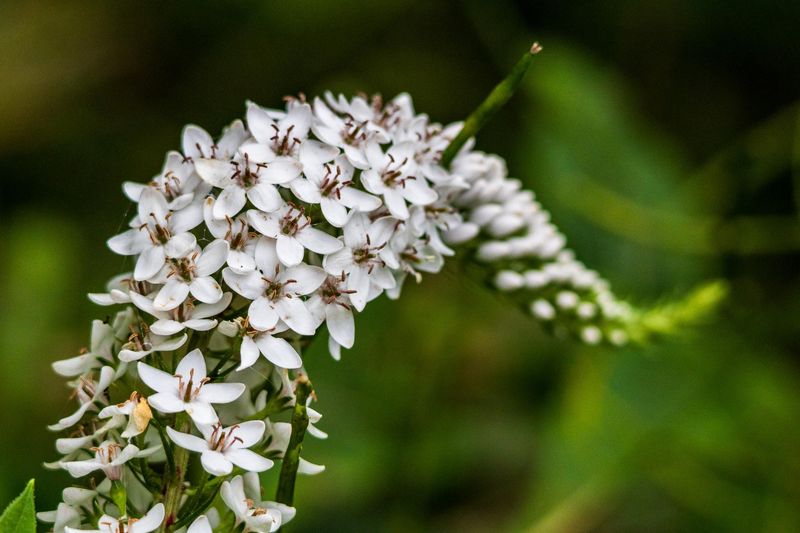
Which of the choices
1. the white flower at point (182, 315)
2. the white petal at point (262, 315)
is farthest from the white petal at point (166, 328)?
the white petal at point (262, 315)

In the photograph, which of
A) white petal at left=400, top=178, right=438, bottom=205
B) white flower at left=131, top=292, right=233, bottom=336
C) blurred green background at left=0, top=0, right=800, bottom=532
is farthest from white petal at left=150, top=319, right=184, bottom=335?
blurred green background at left=0, top=0, right=800, bottom=532

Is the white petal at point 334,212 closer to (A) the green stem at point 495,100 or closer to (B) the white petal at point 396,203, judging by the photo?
(B) the white petal at point 396,203

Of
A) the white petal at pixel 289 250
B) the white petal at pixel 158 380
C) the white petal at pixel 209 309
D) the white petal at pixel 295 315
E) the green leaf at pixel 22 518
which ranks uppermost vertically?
the white petal at pixel 289 250

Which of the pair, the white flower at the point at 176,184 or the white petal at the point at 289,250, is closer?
the white petal at the point at 289,250

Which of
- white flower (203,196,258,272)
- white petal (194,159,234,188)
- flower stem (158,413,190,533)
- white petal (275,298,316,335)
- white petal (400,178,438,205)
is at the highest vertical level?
white petal (400,178,438,205)

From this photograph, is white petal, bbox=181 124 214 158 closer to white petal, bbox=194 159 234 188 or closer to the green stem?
white petal, bbox=194 159 234 188

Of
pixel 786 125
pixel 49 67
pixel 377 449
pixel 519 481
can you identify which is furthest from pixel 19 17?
pixel 786 125
